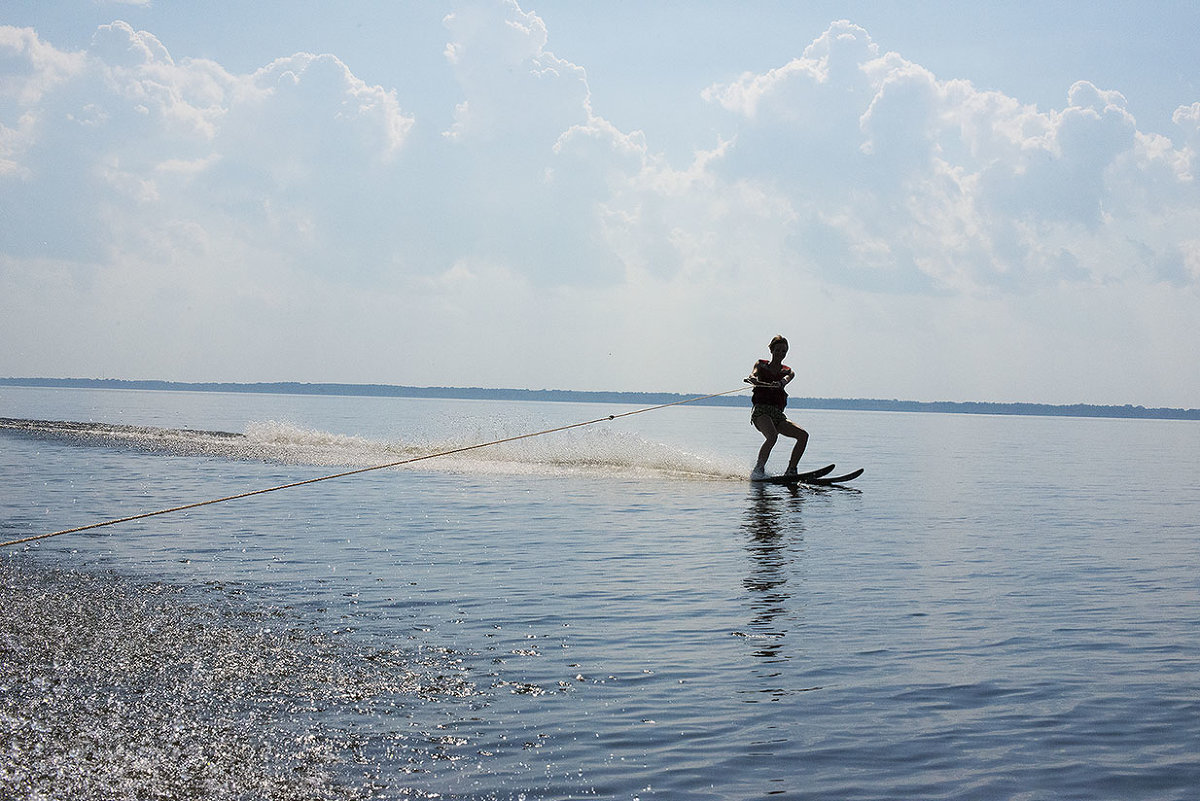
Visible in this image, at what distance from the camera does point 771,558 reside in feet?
39.5

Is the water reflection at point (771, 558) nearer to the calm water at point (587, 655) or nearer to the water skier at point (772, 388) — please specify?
the calm water at point (587, 655)

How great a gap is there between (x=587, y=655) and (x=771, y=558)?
5130 millimetres

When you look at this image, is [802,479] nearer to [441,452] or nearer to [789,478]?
[789,478]

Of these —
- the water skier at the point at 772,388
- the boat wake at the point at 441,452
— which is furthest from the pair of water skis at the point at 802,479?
the boat wake at the point at 441,452

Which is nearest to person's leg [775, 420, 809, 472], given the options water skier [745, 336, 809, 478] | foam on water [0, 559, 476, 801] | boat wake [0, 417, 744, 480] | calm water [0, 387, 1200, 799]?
water skier [745, 336, 809, 478]

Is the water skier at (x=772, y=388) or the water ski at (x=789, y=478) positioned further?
the water ski at (x=789, y=478)

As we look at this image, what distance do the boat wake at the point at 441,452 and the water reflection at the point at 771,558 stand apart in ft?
15.8

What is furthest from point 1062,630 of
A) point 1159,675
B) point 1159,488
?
point 1159,488

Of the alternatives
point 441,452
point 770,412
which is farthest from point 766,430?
point 441,452

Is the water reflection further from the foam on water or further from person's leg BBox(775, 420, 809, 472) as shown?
the foam on water

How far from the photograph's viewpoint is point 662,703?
6258 mm

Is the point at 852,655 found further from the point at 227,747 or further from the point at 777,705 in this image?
the point at 227,747

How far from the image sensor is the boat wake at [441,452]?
2445cm

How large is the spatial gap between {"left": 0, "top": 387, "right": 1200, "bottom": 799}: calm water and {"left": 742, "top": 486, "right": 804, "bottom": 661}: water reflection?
0.06m
